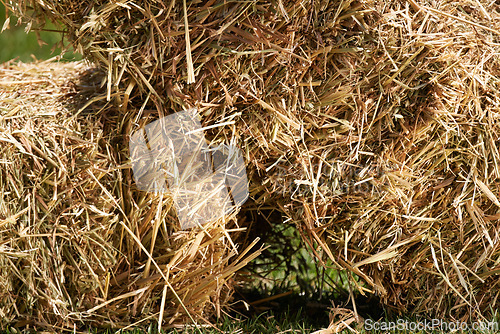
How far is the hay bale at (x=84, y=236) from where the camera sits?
1524 millimetres

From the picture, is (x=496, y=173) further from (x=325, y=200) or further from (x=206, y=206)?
(x=206, y=206)

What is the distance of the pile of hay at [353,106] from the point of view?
1489 mm

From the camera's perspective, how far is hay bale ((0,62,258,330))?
1.52 meters

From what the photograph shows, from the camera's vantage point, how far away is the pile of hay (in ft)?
4.89

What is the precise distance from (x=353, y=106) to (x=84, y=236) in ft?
2.92

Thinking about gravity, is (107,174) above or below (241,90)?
below

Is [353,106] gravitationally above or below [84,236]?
above

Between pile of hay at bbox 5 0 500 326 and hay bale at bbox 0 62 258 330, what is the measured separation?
19cm

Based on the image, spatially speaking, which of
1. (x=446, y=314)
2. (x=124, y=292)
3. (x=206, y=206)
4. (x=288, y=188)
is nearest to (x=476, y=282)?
(x=446, y=314)

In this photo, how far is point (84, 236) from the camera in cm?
155

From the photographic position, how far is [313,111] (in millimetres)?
1617

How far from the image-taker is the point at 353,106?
1619 millimetres

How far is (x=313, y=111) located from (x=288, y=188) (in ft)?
0.82

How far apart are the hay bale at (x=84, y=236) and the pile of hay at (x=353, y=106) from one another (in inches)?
7.4
